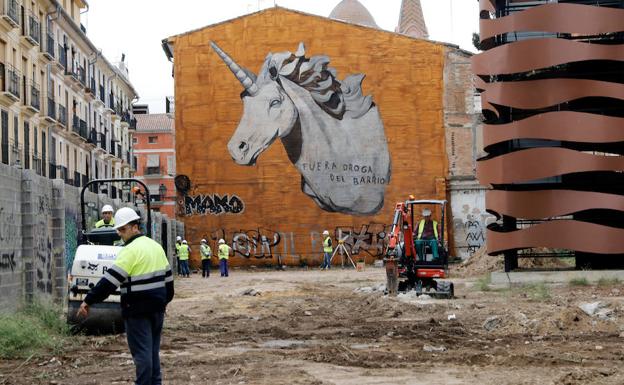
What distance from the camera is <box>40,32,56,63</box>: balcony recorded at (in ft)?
159

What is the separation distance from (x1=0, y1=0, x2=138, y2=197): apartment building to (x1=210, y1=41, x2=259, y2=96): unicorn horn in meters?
8.37

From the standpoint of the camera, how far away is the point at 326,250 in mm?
46156

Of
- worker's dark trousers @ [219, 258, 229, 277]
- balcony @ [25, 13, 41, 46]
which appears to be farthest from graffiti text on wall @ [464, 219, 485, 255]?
balcony @ [25, 13, 41, 46]

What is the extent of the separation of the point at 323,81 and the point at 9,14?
15.8 m

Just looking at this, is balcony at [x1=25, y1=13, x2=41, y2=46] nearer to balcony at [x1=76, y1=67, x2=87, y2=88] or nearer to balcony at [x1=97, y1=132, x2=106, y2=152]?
balcony at [x1=76, y1=67, x2=87, y2=88]

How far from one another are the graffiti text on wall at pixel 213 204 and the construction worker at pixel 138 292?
40444mm

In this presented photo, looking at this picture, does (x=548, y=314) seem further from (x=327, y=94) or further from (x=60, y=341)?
(x=327, y=94)

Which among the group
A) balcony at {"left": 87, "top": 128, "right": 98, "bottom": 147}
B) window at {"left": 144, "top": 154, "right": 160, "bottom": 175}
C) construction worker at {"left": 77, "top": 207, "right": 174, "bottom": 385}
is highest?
window at {"left": 144, "top": 154, "right": 160, "bottom": 175}

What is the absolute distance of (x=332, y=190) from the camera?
50000mm

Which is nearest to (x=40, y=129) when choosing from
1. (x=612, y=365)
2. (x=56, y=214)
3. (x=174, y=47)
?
(x=174, y=47)

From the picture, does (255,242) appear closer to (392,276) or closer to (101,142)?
(101,142)

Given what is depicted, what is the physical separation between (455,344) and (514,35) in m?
18.2

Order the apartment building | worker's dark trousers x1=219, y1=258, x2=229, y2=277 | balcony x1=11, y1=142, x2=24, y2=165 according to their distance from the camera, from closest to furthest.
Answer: worker's dark trousers x1=219, y1=258, x2=229, y2=277 < the apartment building < balcony x1=11, y1=142, x2=24, y2=165

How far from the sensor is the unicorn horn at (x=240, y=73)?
4991 centimetres
